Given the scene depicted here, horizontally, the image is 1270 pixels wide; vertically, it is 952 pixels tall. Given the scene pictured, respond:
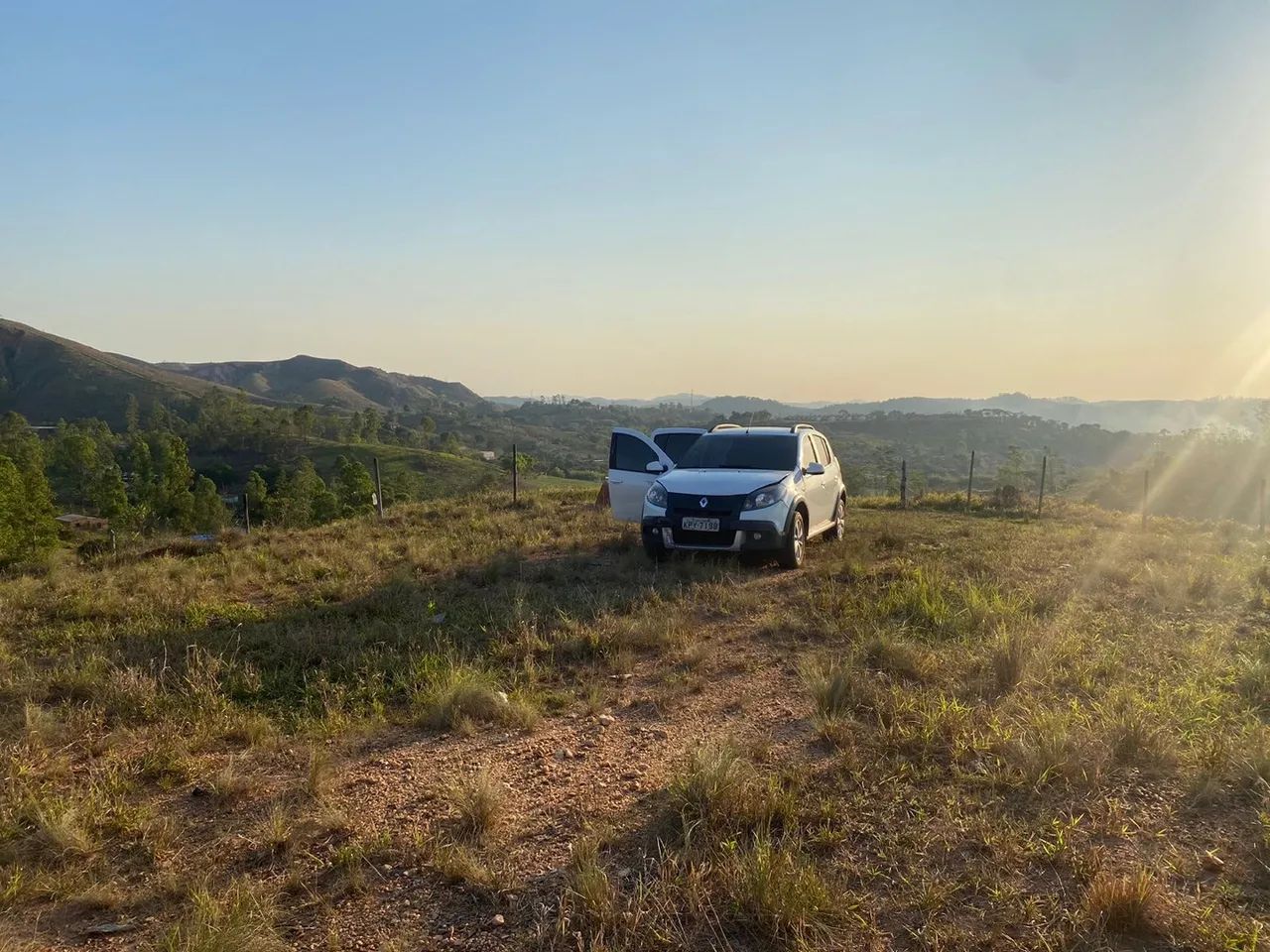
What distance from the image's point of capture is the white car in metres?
8.15

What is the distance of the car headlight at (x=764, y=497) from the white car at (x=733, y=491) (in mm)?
12

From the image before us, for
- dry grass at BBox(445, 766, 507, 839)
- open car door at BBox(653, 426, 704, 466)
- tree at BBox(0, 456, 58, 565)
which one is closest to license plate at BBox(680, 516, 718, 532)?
open car door at BBox(653, 426, 704, 466)

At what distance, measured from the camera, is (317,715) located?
4281mm

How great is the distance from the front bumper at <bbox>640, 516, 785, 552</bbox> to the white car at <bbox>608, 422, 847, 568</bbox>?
0.04ft

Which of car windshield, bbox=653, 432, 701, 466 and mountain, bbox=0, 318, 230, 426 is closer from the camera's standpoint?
car windshield, bbox=653, 432, 701, 466

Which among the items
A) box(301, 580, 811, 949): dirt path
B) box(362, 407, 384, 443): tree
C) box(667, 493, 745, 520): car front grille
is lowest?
box(362, 407, 384, 443): tree

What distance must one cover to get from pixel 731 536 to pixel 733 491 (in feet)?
1.78

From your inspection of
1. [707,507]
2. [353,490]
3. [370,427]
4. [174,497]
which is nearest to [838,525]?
[707,507]

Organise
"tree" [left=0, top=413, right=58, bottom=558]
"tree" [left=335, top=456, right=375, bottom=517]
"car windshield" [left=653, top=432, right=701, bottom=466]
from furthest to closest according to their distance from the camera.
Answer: "tree" [left=335, top=456, right=375, bottom=517], "tree" [left=0, top=413, right=58, bottom=558], "car windshield" [left=653, top=432, right=701, bottom=466]

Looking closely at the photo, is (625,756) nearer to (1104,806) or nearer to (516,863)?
(516,863)

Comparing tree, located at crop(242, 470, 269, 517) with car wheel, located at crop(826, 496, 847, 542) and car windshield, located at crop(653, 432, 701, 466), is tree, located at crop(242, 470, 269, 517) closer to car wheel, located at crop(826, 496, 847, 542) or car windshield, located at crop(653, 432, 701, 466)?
car windshield, located at crop(653, 432, 701, 466)

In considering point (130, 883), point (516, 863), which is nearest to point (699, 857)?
point (516, 863)

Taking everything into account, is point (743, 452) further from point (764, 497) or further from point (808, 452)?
point (764, 497)

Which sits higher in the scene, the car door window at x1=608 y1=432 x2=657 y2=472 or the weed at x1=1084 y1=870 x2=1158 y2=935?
the car door window at x1=608 y1=432 x2=657 y2=472
